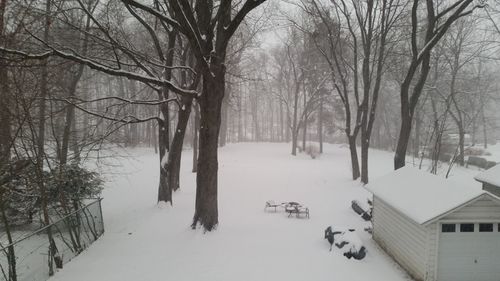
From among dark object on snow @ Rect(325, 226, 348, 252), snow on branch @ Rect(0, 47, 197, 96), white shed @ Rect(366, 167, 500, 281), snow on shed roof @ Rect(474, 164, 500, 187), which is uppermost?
snow on branch @ Rect(0, 47, 197, 96)

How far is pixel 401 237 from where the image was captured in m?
8.79

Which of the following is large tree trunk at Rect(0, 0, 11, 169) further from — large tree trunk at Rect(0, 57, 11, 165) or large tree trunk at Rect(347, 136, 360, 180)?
large tree trunk at Rect(347, 136, 360, 180)

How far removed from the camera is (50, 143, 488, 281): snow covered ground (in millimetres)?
8148

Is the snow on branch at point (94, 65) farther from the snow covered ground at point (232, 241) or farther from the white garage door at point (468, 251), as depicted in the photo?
the white garage door at point (468, 251)

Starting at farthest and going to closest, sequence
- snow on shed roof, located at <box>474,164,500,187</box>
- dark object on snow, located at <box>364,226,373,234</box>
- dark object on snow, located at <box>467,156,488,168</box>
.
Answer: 1. dark object on snow, located at <box>467,156,488,168</box>
2. dark object on snow, located at <box>364,226,373,234</box>
3. snow on shed roof, located at <box>474,164,500,187</box>

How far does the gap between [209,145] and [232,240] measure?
9.39 feet

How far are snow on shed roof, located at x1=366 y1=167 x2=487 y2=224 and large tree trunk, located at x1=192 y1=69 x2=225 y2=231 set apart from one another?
5009 millimetres

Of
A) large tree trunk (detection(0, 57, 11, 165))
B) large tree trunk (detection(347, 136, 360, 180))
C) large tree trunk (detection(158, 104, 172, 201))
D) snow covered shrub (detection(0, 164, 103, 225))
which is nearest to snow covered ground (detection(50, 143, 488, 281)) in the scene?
large tree trunk (detection(158, 104, 172, 201))

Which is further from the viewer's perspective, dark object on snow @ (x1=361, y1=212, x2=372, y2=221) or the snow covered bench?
dark object on snow @ (x1=361, y1=212, x2=372, y2=221)

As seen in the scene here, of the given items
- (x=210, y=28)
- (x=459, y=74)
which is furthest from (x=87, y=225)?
(x=459, y=74)

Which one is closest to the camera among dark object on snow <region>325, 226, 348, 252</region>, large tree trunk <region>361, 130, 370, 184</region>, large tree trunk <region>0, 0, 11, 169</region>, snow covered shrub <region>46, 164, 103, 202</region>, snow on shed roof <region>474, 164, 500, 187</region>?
large tree trunk <region>0, 0, 11, 169</region>

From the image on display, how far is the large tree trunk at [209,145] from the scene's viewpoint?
10.1 m

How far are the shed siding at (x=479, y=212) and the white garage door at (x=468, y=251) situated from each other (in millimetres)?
191

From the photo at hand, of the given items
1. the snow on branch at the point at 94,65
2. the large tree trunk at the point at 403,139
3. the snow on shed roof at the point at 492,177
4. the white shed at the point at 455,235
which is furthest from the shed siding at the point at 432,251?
the large tree trunk at the point at 403,139
